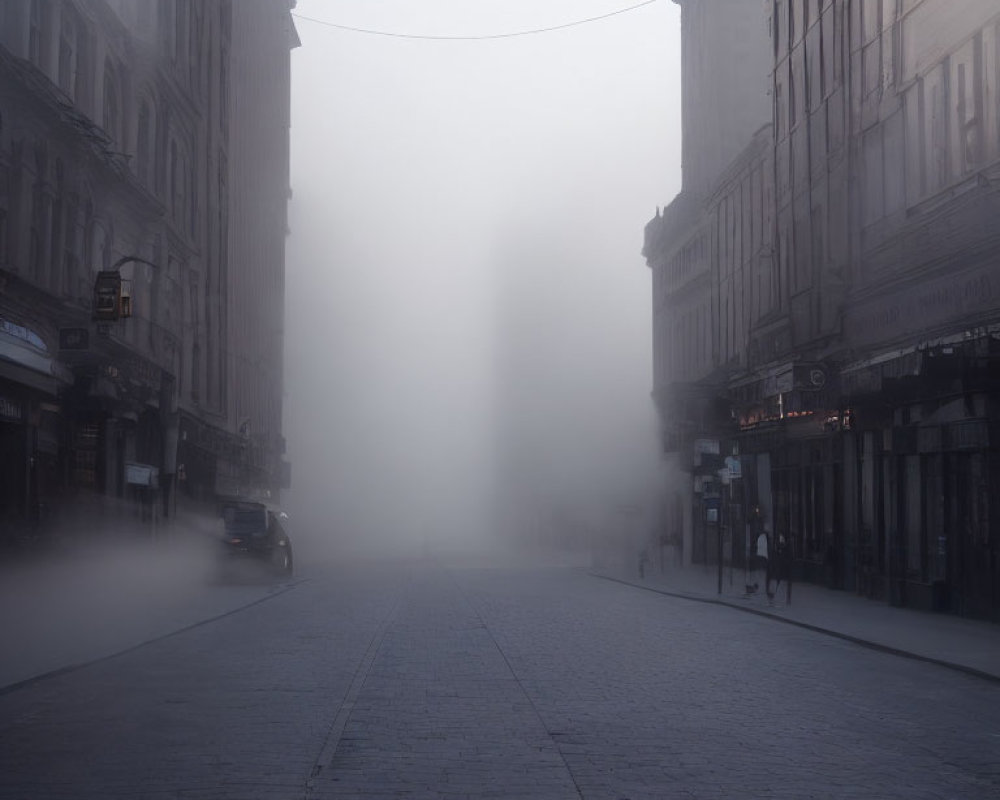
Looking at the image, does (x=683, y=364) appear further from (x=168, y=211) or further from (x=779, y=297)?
(x=168, y=211)

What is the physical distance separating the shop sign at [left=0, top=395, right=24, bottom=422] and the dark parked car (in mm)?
10673

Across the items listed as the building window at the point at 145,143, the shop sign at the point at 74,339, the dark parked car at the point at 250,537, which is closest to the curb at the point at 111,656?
the shop sign at the point at 74,339

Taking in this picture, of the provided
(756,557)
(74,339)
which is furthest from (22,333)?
(756,557)

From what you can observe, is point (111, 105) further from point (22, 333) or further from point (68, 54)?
point (22, 333)

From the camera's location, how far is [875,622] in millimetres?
24594

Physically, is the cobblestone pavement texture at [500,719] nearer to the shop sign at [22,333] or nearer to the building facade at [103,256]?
the shop sign at [22,333]

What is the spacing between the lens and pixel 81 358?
32656 mm

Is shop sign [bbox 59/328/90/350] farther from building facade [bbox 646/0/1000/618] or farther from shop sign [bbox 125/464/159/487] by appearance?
building facade [bbox 646/0/1000/618]

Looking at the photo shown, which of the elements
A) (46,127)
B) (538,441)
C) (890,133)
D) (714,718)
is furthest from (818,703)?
(538,441)

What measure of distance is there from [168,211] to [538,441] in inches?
2004

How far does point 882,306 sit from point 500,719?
822 inches

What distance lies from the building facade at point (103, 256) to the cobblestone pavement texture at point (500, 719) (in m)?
10.6

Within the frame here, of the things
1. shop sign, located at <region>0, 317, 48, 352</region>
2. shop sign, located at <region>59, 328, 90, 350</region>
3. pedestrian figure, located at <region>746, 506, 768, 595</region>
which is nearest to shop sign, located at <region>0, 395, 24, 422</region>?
shop sign, located at <region>0, 317, 48, 352</region>

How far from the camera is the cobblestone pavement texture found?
925 centimetres
